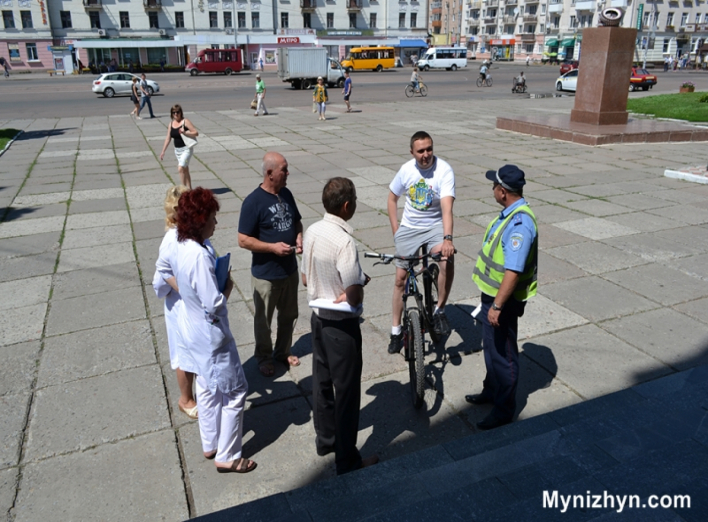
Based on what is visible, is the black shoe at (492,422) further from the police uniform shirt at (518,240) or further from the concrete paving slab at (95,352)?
the concrete paving slab at (95,352)

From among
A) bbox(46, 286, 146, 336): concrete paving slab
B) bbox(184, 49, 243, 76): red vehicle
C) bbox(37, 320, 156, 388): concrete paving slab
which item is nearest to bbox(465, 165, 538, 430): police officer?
bbox(37, 320, 156, 388): concrete paving slab

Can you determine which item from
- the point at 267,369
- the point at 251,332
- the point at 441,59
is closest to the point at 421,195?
the point at 267,369

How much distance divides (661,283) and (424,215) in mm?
3126

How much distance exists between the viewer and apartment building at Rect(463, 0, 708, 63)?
7906cm

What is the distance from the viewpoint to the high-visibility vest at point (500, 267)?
362 cm

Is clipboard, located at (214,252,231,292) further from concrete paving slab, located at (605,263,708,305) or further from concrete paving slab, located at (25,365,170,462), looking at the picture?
concrete paving slab, located at (605,263,708,305)

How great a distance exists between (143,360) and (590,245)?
559 cm

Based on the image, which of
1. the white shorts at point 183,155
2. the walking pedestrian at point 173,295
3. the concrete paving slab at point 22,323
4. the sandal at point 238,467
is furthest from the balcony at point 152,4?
the sandal at point 238,467

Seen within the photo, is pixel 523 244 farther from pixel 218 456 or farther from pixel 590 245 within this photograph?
pixel 590 245

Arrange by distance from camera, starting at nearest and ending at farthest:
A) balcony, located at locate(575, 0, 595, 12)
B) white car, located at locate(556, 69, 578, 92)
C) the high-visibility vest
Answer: the high-visibility vest < white car, located at locate(556, 69, 578, 92) < balcony, located at locate(575, 0, 595, 12)

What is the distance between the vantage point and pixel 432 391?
14.4 ft

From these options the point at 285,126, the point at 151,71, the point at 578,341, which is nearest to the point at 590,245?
the point at 578,341

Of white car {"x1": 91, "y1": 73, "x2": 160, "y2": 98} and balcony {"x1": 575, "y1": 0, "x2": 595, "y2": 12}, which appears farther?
balcony {"x1": 575, "y1": 0, "x2": 595, "y2": 12}

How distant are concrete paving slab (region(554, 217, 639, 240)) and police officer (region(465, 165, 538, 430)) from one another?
15.0ft
